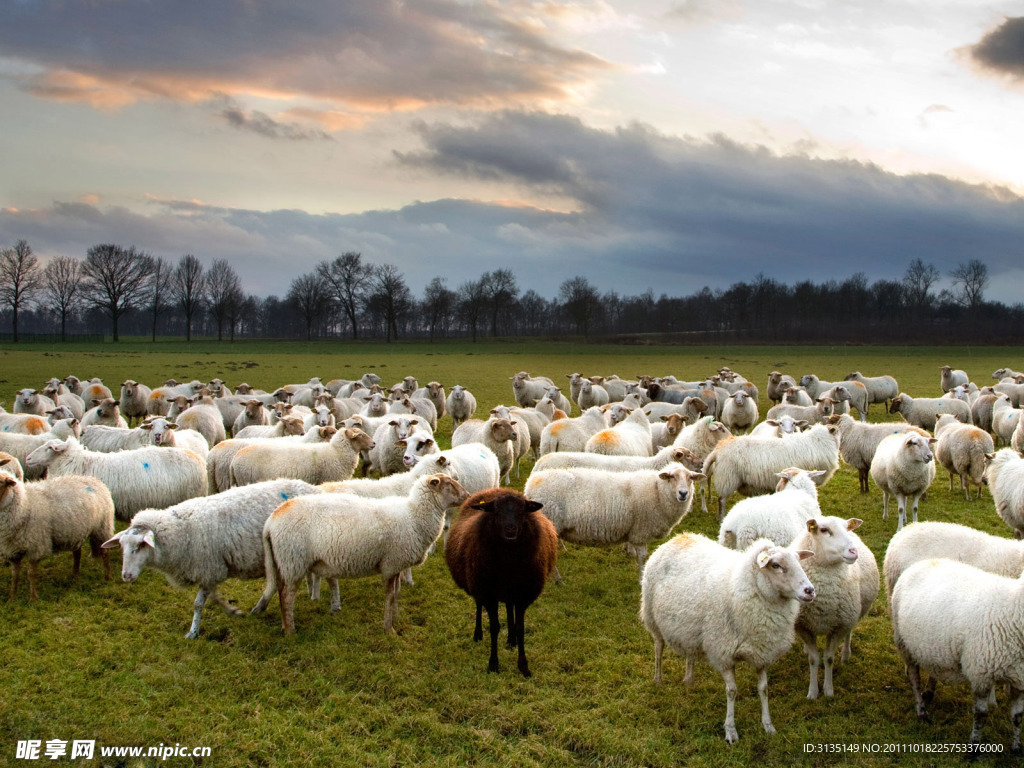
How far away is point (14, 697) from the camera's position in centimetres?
552

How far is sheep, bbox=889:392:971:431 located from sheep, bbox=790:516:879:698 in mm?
15553

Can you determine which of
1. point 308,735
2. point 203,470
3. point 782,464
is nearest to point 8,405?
point 203,470

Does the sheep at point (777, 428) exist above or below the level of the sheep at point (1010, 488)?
above

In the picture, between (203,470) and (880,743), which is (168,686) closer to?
(203,470)

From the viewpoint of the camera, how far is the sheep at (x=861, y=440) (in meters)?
12.8

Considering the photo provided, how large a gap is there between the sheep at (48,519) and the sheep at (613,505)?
552 centimetres

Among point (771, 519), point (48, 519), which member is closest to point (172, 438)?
point (48, 519)

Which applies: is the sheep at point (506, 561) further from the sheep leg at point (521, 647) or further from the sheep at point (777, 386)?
the sheep at point (777, 386)

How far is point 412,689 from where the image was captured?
5805mm

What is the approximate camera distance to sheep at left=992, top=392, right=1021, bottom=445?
52.5 feet

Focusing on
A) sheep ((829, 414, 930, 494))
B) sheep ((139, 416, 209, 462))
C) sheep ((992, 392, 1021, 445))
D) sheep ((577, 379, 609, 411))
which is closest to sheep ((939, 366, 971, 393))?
sheep ((992, 392, 1021, 445))

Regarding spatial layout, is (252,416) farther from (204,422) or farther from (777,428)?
(777,428)

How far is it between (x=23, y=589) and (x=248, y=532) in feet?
10.1

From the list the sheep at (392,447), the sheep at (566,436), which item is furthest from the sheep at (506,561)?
the sheep at (566,436)
